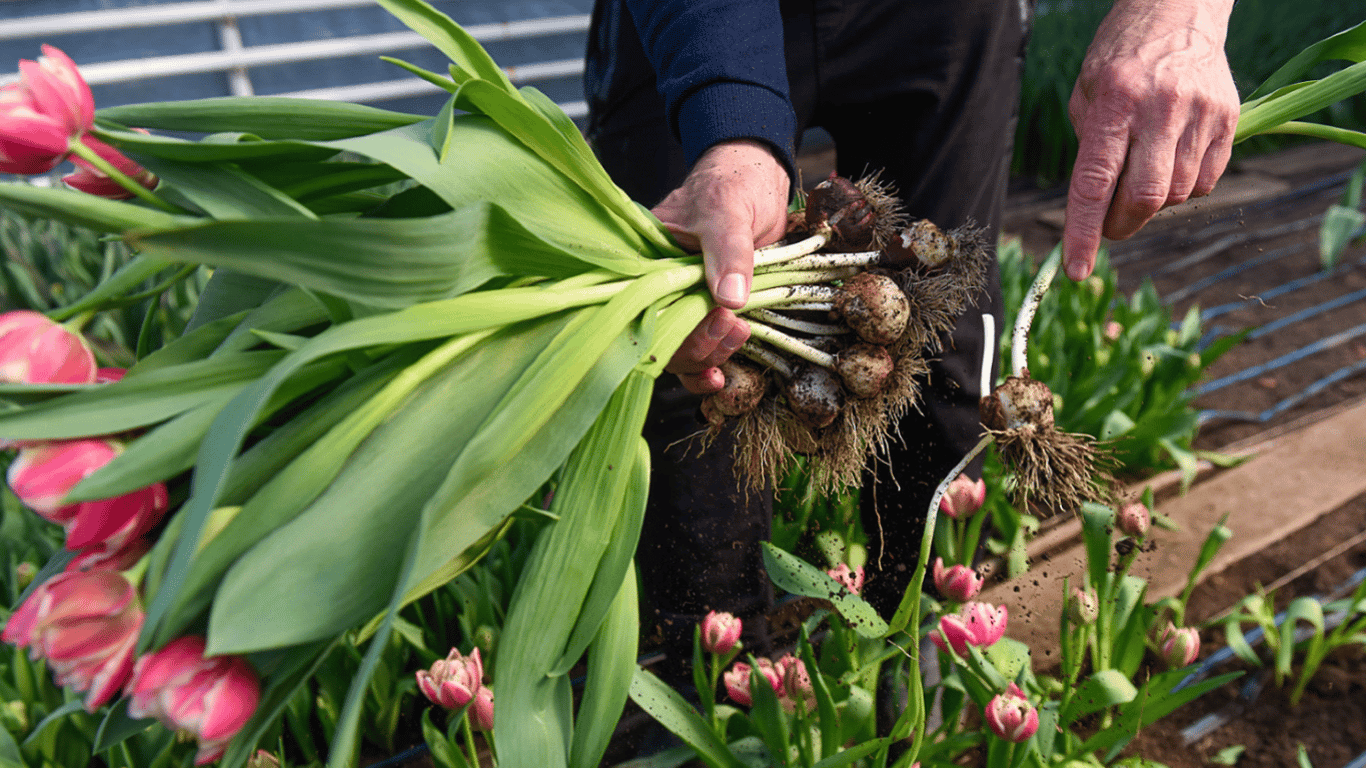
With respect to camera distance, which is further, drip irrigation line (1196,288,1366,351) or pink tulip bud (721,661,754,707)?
drip irrigation line (1196,288,1366,351)

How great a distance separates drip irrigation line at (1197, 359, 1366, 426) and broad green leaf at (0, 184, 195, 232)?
2310 millimetres

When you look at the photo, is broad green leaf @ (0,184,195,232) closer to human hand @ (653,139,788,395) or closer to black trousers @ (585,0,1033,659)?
human hand @ (653,139,788,395)

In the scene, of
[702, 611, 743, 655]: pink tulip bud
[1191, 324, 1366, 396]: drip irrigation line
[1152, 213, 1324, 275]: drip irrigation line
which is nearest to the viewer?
[702, 611, 743, 655]: pink tulip bud

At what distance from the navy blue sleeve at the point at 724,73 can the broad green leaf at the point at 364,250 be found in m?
0.49

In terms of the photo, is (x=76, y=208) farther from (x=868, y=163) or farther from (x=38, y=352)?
(x=868, y=163)

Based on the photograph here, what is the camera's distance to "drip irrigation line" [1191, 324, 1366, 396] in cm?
251

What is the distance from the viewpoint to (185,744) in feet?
3.76

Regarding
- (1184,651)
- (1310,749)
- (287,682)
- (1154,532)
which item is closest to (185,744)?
(287,682)

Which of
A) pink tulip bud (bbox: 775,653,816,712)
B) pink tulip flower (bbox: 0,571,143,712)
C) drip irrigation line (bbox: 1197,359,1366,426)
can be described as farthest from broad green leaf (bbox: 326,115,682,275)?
drip irrigation line (bbox: 1197,359,1366,426)

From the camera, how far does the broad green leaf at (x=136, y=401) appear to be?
0.52 meters

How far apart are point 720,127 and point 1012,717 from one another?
84cm

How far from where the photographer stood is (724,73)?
110cm

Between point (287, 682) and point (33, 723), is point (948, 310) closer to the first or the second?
point (287, 682)

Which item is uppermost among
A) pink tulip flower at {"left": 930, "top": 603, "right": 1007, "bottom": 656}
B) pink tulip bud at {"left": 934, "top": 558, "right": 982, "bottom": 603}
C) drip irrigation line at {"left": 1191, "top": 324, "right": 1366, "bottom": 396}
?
pink tulip flower at {"left": 930, "top": 603, "right": 1007, "bottom": 656}
